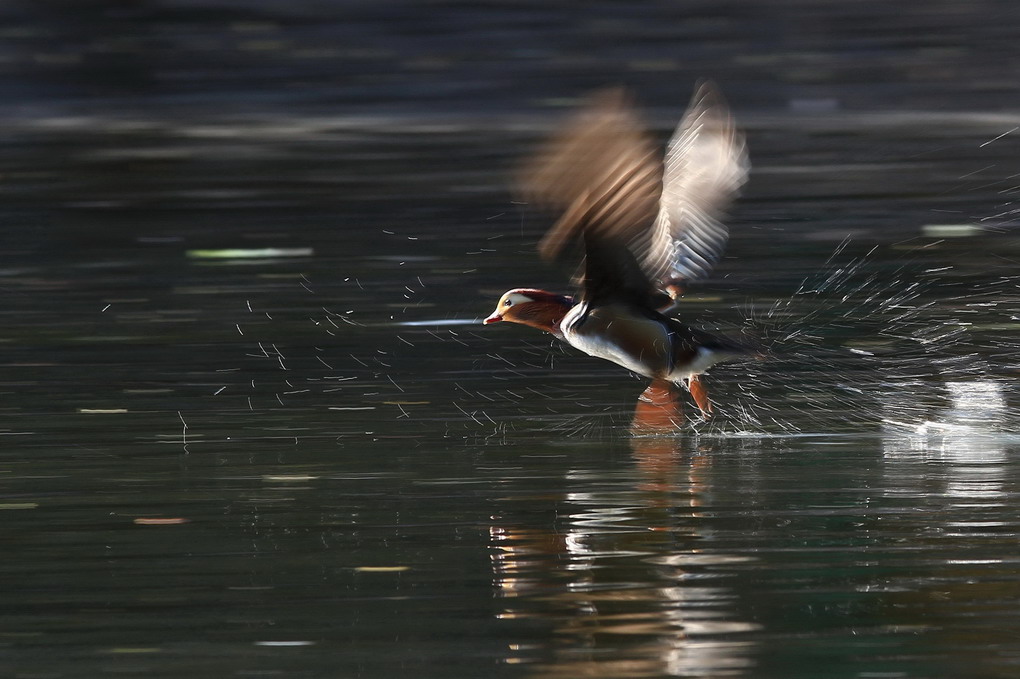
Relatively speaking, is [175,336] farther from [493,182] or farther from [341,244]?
[493,182]

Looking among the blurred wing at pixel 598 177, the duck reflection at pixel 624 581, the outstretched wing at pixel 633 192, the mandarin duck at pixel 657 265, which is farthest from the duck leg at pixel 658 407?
the blurred wing at pixel 598 177

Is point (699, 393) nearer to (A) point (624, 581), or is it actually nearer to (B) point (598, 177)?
(B) point (598, 177)

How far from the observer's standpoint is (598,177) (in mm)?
5207

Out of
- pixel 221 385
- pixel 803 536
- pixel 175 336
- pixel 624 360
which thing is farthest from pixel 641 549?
pixel 175 336

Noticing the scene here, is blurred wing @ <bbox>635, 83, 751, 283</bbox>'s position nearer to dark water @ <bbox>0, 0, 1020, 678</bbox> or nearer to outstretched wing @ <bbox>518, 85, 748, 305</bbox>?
outstretched wing @ <bbox>518, 85, 748, 305</bbox>

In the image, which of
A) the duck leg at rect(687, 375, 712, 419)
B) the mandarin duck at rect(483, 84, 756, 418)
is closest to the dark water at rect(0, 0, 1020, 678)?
the duck leg at rect(687, 375, 712, 419)

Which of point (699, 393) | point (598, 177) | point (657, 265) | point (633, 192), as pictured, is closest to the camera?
point (598, 177)

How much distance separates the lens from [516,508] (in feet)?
17.0

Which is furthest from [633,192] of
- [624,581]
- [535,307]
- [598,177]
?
[624,581]

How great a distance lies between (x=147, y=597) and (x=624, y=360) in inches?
94.2

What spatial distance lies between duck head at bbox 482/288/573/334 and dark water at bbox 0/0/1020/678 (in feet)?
1.29

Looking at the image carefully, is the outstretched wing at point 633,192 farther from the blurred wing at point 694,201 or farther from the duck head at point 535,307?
the duck head at point 535,307

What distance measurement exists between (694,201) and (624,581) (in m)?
2.09

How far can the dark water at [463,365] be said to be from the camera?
13.2ft
